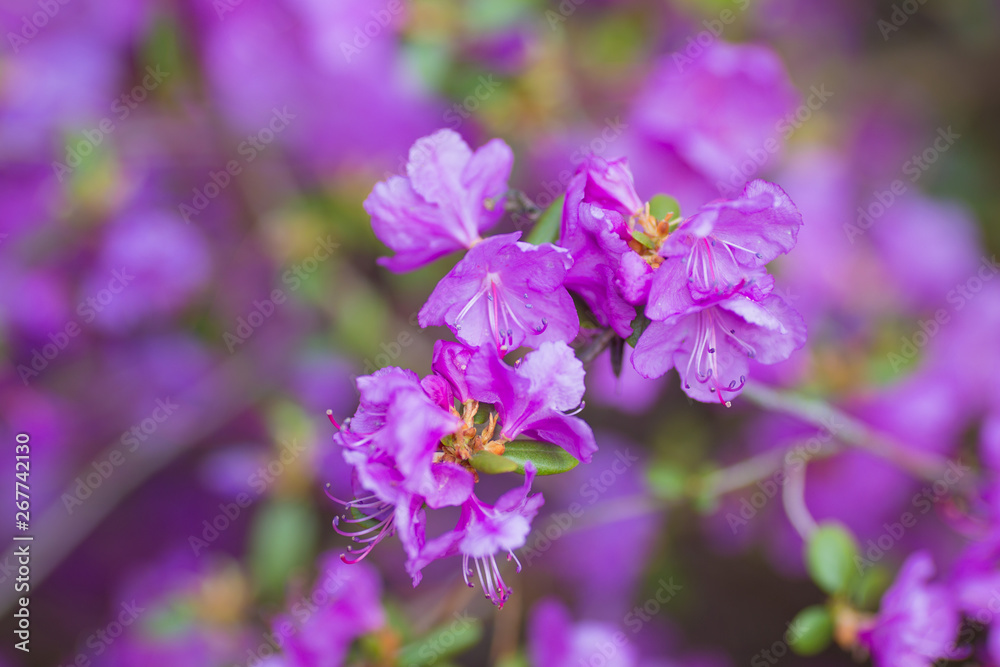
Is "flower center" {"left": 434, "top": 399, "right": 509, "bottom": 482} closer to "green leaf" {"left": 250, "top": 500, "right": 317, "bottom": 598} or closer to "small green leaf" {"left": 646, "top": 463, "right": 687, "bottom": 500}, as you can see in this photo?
"small green leaf" {"left": 646, "top": 463, "right": 687, "bottom": 500}

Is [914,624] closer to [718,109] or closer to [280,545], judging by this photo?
[718,109]

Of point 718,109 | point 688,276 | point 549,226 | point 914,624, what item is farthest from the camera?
point 718,109

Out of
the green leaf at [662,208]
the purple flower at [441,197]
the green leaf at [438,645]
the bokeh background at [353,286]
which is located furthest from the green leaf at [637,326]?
the bokeh background at [353,286]

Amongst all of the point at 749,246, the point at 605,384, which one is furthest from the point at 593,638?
the point at 749,246

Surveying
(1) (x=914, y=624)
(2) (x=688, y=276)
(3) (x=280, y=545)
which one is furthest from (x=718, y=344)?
(3) (x=280, y=545)

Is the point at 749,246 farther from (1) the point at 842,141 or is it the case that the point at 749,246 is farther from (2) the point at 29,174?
(2) the point at 29,174

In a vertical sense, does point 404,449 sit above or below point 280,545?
above
